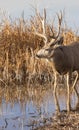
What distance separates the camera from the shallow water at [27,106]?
862 cm

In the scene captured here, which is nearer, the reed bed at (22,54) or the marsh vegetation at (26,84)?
the marsh vegetation at (26,84)

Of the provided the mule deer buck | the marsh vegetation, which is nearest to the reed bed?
the marsh vegetation

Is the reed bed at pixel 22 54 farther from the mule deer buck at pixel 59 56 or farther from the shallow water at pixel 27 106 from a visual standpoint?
the mule deer buck at pixel 59 56

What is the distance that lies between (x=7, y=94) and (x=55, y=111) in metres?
2.85

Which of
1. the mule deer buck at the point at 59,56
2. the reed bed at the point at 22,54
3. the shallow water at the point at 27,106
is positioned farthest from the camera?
the reed bed at the point at 22,54

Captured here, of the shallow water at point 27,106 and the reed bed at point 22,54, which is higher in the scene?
the reed bed at point 22,54

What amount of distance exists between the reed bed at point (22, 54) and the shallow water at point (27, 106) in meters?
0.62

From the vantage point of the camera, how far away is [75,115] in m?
8.98

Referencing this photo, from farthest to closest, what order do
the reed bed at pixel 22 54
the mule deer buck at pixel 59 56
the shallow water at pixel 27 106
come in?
the reed bed at pixel 22 54 < the mule deer buck at pixel 59 56 < the shallow water at pixel 27 106

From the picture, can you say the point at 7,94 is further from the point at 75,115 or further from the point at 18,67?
the point at 75,115

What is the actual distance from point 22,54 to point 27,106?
13.9 ft

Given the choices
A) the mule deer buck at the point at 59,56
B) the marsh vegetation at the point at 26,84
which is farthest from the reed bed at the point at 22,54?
the mule deer buck at the point at 59,56

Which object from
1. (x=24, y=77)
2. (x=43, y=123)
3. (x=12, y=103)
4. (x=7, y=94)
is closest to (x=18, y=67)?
(x=24, y=77)

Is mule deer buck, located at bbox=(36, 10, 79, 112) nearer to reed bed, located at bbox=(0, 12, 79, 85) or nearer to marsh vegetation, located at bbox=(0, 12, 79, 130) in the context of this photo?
marsh vegetation, located at bbox=(0, 12, 79, 130)
